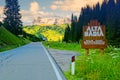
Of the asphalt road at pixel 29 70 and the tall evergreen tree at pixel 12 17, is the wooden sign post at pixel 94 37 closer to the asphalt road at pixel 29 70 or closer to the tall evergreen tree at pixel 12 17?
the asphalt road at pixel 29 70

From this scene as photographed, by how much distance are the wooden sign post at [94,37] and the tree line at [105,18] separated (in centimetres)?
4067

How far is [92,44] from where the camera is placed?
32594 millimetres

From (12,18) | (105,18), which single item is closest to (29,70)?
(105,18)

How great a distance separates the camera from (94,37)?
106 feet

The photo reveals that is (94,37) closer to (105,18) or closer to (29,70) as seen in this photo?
(29,70)

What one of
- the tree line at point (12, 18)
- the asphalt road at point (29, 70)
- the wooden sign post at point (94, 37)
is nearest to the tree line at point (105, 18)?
the tree line at point (12, 18)

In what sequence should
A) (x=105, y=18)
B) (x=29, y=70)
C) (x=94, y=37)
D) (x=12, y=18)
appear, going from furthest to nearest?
(x=12, y=18) → (x=105, y=18) → (x=94, y=37) → (x=29, y=70)

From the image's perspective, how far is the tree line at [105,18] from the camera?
3109 inches

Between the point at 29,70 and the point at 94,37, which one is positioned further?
the point at 94,37

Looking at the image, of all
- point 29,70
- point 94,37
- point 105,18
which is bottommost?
point 29,70

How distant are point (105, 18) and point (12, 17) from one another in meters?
35.2

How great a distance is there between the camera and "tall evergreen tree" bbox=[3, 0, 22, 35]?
127438 mm

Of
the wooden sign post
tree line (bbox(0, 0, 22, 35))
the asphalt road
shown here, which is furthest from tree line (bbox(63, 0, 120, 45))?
the asphalt road

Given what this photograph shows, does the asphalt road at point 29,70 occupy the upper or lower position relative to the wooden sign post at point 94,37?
lower
